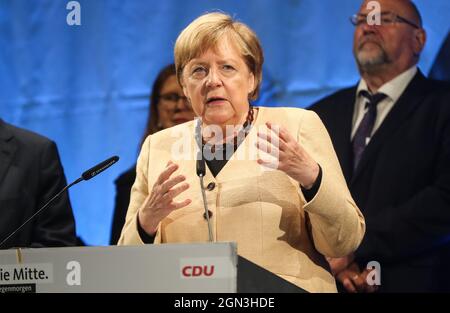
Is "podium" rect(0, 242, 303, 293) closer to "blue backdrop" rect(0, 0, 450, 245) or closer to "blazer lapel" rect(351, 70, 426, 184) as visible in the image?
"blazer lapel" rect(351, 70, 426, 184)

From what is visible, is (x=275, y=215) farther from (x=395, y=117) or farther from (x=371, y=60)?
(x=371, y=60)

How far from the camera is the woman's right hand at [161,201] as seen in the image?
2633 mm

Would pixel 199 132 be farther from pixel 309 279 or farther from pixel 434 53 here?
pixel 434 53

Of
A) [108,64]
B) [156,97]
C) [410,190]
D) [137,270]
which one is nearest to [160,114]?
[156,97]

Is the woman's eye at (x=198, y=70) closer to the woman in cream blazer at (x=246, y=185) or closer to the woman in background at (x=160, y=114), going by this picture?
the woman in cream blazer at (x=246, y=185)

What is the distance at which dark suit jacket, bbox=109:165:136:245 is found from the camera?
4.26 m

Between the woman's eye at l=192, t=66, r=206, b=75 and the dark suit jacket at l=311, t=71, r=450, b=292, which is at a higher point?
the woman's eye at l=192, t=66, r=206, b=75

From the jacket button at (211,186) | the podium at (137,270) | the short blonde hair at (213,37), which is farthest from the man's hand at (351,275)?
the podium at (137,270)

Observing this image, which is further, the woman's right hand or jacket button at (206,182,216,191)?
jacket button at (206,182,216,191)

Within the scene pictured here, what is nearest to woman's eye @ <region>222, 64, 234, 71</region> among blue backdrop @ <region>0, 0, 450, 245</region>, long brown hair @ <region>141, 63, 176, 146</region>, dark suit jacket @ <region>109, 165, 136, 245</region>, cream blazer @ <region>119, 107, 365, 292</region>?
cream blazer @ <region>119, 107, 365, 292</region>

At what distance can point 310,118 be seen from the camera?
294 cm

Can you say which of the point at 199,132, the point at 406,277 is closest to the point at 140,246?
the point at 199,132
